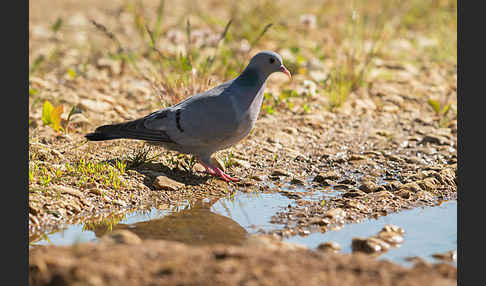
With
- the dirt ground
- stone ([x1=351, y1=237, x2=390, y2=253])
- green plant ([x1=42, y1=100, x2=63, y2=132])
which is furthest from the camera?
green plant ([x1=42, y1=100, x2=63, y2=132])

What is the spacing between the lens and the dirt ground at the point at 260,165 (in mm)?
2873

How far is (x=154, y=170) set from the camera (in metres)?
4.95

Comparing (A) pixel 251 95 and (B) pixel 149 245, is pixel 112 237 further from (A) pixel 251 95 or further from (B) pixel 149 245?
(A) pixel 251 95

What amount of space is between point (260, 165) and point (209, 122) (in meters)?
0.82

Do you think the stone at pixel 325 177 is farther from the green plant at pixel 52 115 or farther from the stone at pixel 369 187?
the green plant at pixel 52 115

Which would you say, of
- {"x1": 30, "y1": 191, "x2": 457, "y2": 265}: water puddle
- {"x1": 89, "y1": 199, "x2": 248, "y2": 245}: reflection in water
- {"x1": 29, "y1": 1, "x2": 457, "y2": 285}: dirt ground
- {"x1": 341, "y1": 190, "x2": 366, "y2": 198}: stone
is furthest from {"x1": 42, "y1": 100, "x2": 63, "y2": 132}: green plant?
{"x1": 341, "y1": 190, "x2": 366, "y2": 198}: stone

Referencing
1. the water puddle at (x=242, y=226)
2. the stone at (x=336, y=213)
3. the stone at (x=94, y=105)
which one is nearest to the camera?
the water puddle at (x=242, y=226)

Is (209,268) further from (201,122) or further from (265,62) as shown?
(265,62)

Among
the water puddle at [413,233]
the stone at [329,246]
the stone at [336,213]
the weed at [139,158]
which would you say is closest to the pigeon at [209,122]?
the weed at [139,158]

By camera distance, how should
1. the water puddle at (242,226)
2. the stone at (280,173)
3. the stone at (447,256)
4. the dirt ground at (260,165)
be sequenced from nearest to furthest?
the dirt ground at (260,165), the stone at (447,256), the water puddle at (242,226), the stone at (280,173)

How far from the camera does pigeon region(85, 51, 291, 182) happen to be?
15.5 feet

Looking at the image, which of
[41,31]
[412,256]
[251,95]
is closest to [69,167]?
[251,95]

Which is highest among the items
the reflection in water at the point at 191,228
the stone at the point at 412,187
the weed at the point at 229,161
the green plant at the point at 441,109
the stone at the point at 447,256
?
the green plant at the point at 441,109

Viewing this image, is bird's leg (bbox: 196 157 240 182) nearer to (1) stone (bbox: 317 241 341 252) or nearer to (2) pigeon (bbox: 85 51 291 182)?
(2) pigeon (bbox: 85 51 291 182)
